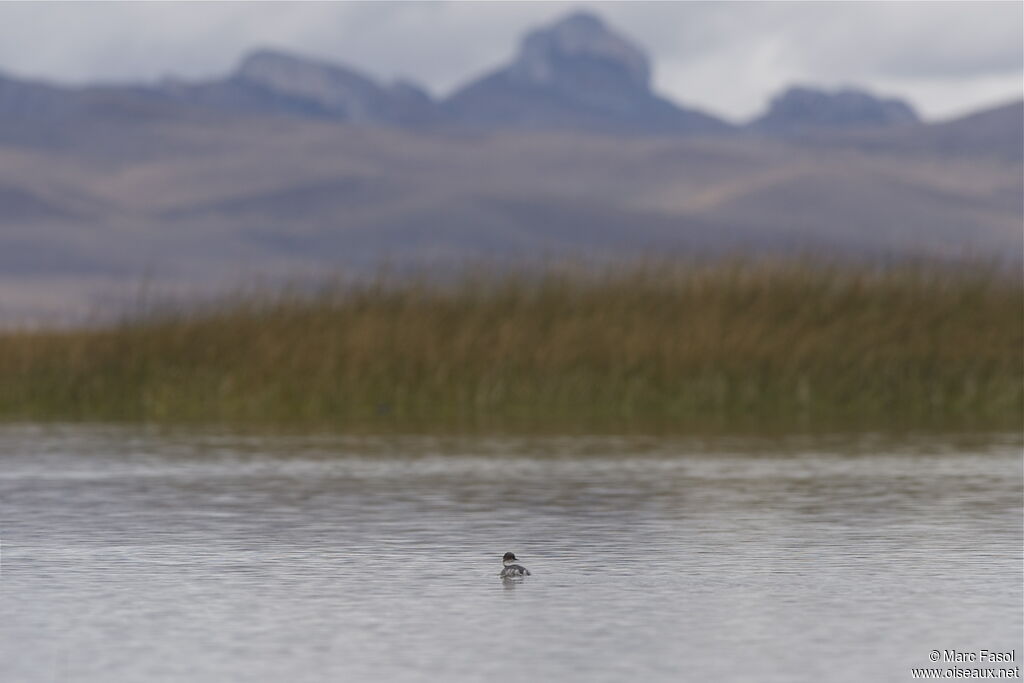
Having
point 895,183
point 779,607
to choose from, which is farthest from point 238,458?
point 895,183

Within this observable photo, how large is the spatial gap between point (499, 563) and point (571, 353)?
1097cm

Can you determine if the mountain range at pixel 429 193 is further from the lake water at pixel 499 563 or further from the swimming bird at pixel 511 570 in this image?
the swimming bird at pixel 511 570

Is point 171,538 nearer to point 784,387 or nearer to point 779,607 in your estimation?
point 779,607

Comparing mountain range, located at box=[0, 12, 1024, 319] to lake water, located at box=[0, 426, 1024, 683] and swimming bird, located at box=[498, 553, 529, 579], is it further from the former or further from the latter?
swimming bird, located at box=[498, 553, 529, 579]

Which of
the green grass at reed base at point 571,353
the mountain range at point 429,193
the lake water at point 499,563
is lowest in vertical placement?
the lake water at point 499,563

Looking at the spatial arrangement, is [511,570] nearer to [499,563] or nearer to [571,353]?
[499,563]

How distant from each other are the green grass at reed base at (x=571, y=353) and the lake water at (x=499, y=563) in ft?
14.6

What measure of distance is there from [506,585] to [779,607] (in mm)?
1178

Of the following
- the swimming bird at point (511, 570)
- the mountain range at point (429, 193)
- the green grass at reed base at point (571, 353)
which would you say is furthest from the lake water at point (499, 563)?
the mountain range at point (429, 193)

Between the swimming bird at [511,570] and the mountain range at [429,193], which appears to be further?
the mountain range at [429,193]

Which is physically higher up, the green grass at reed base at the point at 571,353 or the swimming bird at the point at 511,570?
the green grass at reed base at the point at 571,353

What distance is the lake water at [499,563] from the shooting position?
782 cm

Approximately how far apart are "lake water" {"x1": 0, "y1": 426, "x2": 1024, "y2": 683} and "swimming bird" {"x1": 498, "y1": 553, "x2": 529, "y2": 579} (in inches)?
2.8

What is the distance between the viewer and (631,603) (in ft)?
29.1
